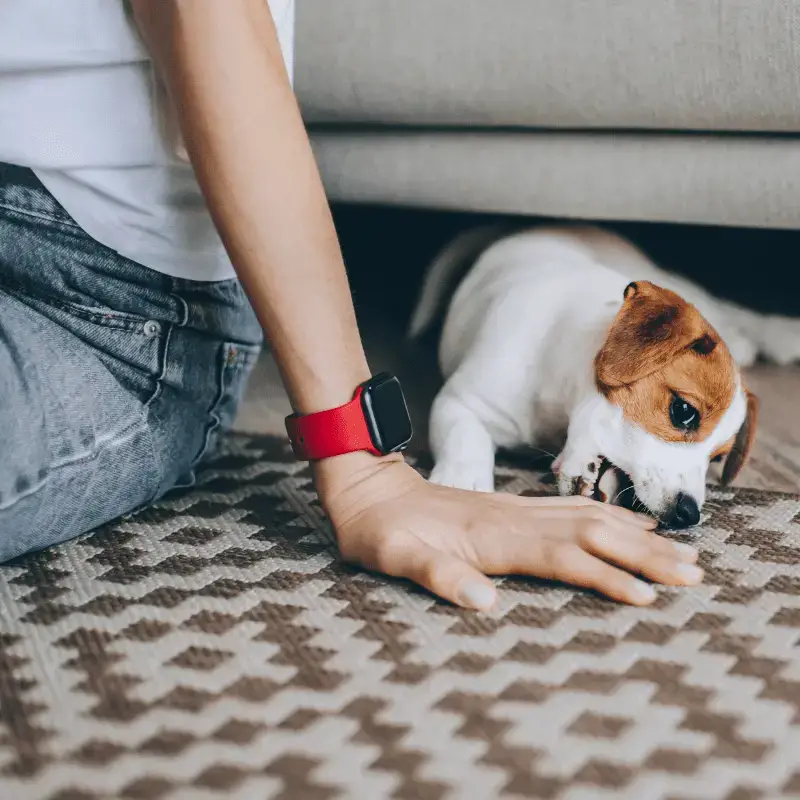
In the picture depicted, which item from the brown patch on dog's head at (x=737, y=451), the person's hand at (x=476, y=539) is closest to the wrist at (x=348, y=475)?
the person's hand at (x=476, y=539)

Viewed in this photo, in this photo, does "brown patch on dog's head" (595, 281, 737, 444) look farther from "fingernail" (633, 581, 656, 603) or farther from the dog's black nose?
"fingernail" (633, 581, 656, 603)

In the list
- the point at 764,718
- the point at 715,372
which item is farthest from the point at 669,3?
the point at 764,718

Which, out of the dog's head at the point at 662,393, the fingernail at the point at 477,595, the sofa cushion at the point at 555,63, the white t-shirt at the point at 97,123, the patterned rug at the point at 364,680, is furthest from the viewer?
the sofa cushion at the point at 555,63

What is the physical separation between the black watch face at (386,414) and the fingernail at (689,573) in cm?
26

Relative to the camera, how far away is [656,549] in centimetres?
85

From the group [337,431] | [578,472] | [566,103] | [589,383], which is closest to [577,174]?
[566,103]

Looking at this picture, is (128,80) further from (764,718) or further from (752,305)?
(752,305)

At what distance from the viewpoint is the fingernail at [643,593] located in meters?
0.79

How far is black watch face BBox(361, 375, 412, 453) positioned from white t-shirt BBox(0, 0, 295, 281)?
0.86 ft

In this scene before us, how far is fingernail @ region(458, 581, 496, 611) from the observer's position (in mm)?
781

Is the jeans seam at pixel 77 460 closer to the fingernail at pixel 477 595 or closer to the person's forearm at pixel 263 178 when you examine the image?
the person's forearm at pixel 263 178

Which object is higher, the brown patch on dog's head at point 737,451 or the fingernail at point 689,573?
the fingernail at point 689,573

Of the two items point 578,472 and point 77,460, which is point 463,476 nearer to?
point 578,472

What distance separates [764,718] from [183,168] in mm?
699
